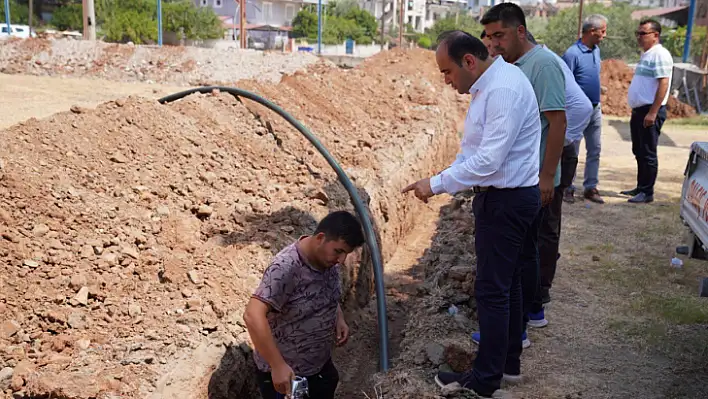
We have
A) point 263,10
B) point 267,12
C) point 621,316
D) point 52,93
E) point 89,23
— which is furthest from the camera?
point 267,12

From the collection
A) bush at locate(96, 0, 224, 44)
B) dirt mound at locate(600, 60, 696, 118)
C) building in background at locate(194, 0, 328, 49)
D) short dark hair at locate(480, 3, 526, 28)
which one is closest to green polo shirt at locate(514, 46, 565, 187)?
short dark hair at locate(480, 3, 526, 28)

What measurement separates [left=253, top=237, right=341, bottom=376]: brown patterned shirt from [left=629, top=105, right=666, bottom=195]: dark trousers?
5.83 meters

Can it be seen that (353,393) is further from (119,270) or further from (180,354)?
(119,270)

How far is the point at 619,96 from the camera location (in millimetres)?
19125

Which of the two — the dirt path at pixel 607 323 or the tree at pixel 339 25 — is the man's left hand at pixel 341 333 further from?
the tree at pixel 339 25

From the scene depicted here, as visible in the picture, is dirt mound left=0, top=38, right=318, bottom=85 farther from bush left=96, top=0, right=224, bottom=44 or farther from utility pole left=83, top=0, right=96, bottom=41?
bush left=96, top=0, right=224, bottom=44

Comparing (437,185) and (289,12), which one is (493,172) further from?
(289,12)

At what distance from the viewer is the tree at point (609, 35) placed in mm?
37688

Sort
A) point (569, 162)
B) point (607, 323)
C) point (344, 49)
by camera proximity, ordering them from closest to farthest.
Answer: point (607, 323) < point (569, 162) < point (344, 49)

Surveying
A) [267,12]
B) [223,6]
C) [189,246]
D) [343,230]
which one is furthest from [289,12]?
[343,230]

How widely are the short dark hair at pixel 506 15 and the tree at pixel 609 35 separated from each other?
34239mm

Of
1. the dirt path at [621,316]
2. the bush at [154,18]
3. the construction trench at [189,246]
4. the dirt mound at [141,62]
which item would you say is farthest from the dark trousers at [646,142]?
the bush at [154,18]

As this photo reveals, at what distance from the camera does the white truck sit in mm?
3768

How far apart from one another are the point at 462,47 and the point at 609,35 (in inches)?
1593
